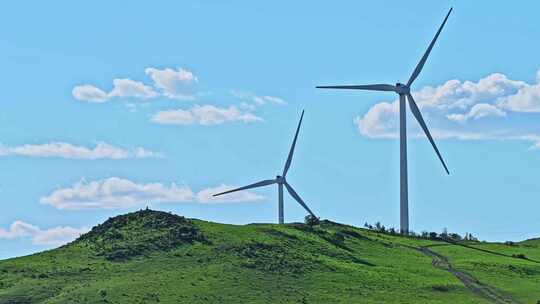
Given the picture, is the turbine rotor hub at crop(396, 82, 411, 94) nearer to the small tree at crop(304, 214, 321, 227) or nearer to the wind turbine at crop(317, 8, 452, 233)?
the wind turbine at crop(317, 8, 452, 233)

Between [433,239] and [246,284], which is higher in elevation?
[433,239]

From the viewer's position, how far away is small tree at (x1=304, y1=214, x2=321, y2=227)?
153125 mm

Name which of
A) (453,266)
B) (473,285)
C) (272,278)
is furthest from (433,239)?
(272,278)

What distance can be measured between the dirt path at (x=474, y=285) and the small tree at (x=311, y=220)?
57.1 ft

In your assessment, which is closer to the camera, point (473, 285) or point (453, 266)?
point (473, 285)

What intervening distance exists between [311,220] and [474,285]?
36.7 meters

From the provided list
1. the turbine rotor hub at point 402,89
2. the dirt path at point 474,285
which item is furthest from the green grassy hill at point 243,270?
the turbine rotor hub at point 402,89

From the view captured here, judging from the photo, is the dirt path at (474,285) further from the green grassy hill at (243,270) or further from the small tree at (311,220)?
the small tree at (311,220)

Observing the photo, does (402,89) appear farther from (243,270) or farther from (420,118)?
(243,270)

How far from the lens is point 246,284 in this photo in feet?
359

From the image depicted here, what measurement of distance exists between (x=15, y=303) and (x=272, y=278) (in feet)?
82.0

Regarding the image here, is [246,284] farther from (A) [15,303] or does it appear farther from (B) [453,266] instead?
(B) [453,266]

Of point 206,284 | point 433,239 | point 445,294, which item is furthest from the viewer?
point 433,239

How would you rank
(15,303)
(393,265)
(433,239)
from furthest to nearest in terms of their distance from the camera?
(433,239) < (393,265) < (15,303)
